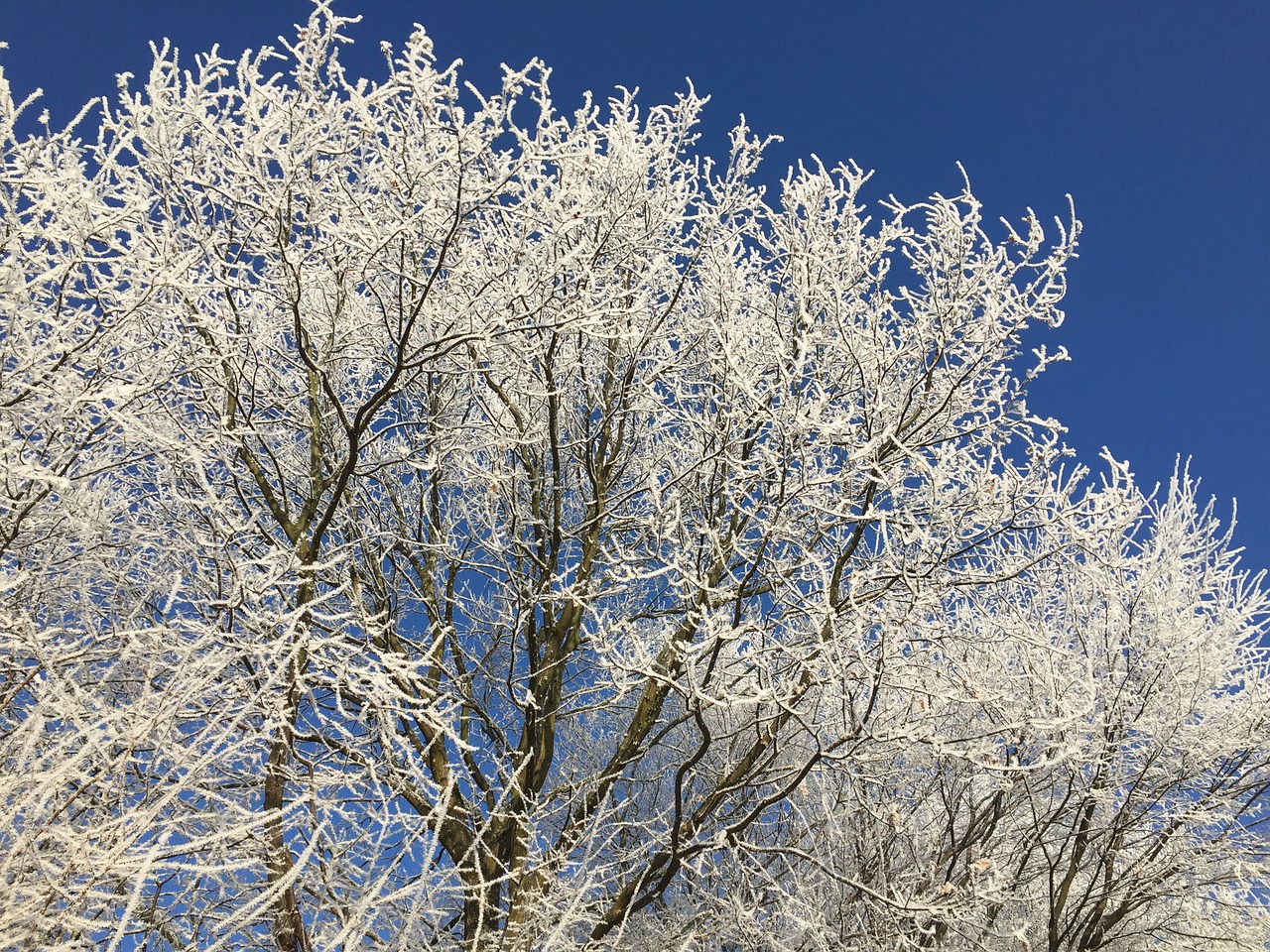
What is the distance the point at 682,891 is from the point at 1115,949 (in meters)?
4.08

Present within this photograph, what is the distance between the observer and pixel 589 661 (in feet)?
22.8

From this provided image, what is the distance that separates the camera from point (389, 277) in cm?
656

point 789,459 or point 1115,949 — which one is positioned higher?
point 789,459

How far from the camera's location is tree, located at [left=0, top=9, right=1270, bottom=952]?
4672mm

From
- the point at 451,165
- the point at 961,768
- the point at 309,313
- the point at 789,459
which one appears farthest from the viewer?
the point at 961,768

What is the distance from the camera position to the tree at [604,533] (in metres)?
4.67

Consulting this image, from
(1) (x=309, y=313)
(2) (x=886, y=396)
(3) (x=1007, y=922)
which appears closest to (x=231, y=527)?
(1) (x=309, y=313)

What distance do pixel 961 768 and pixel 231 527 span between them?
6026 mm

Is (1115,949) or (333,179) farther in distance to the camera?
(1115,949)

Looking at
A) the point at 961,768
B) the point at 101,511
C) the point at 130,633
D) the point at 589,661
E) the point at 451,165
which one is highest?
the point at 451,165

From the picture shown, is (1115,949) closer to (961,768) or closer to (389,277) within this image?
(961,768)

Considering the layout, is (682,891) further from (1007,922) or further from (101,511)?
(101,511)

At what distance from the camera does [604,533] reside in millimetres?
7664

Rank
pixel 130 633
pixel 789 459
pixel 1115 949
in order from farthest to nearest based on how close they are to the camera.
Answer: pixel 1115 949, pixel 789 459, pixel 130 633
